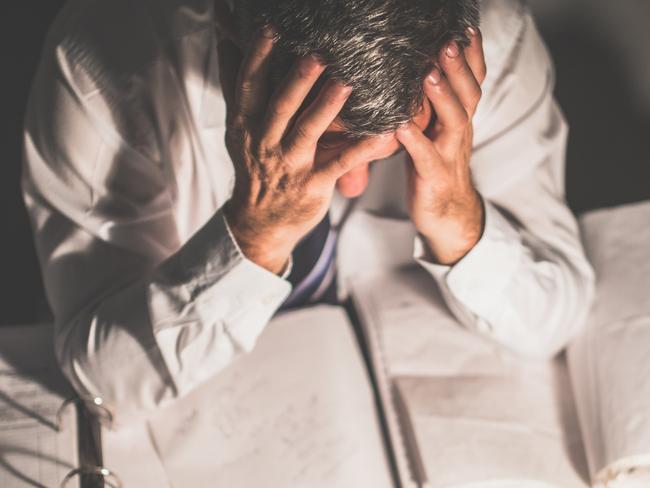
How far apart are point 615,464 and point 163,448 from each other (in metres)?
0.57

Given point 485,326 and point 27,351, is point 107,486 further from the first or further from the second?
point 485,326

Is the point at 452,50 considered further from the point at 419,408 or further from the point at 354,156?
the point at 419,408

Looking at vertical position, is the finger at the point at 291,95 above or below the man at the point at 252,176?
above

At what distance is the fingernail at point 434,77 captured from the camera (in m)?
0.79

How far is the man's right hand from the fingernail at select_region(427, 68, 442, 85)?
0.25 feet

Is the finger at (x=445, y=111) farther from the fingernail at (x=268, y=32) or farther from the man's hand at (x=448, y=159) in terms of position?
the fingernail at (x=268, y=32)

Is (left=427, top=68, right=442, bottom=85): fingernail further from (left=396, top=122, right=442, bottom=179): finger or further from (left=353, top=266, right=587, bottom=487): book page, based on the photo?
(left=353, top=266, right=587, bottom=487): book page

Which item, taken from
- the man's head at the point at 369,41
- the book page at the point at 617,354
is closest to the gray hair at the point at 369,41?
the man's head at the point at 369,41

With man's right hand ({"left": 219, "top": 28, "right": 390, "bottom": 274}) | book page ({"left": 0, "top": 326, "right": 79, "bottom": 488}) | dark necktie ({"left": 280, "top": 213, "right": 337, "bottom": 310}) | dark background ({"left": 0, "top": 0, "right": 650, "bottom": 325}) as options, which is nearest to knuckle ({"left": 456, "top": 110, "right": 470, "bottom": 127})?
man's right hand ({"left": 219, "top": 28, "right": 390, "bottom": 274})

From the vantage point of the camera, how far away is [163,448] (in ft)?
3.39

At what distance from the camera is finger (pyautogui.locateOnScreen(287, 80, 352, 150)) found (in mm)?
751

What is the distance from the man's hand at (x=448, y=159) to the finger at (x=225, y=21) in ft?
0.65

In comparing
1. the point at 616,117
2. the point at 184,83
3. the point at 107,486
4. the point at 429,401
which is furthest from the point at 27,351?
the point at 616,117

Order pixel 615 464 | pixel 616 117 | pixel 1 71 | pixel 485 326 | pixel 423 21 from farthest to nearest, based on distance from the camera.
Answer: pixel 616 117 → pixel 1 71 → pixel 485 326 → pixel 615 464 → pixel 423 21
